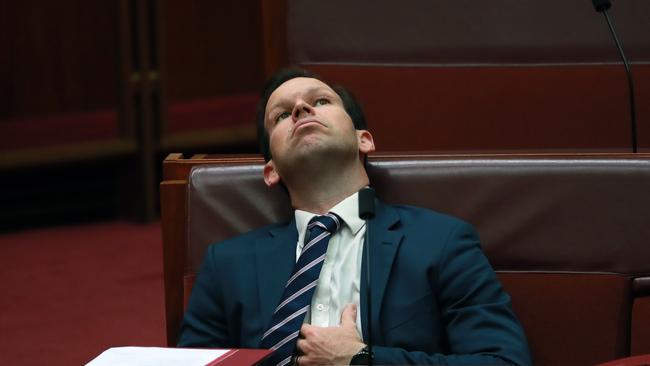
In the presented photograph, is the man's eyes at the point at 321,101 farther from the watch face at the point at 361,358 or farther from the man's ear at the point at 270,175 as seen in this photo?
the watch face at the point at 361,358

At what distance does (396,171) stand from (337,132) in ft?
0.21

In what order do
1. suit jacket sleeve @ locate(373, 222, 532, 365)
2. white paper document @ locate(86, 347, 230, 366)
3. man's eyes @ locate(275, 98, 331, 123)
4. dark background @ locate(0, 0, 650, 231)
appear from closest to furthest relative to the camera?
white paper document @ locate(86, 347, 230, 366)
suit jacket sleeve @ locate(373, 222, 532, 365)
man's eyes @ locate(275, 98, 331, 123)
dark background @ locate(0, 0, 650, 231)

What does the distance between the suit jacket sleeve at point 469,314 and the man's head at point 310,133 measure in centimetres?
9

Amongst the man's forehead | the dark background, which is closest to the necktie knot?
the man's forehead

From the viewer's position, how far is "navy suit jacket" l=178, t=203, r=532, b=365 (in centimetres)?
73

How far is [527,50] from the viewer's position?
3.87 feet

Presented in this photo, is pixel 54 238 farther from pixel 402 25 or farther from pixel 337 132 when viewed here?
pixel 337 132

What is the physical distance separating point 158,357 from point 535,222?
0.32 m

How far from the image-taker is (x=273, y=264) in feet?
2.57

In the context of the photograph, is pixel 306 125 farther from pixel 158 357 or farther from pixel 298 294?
pixel 158 357

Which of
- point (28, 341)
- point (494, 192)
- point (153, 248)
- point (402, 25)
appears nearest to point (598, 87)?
point (402, 25)

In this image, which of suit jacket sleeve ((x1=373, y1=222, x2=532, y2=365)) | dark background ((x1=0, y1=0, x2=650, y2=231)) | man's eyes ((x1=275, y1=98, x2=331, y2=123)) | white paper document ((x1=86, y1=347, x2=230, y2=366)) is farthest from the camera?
dark background ((x1=0, y1=0, x2=650, y2=231))

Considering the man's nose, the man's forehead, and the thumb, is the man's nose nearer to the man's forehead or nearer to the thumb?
the man's forehead

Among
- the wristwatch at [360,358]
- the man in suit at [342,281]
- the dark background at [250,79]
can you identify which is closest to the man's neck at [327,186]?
the man in suit at [342,281]
